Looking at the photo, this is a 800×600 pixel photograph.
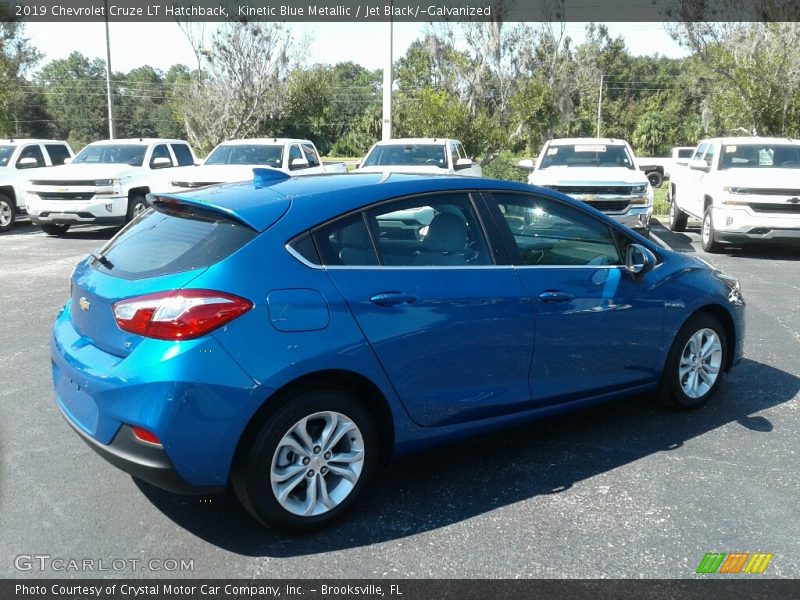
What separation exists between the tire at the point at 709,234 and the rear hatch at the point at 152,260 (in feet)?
34.0

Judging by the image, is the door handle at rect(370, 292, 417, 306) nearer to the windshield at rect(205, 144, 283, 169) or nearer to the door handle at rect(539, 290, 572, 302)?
the door handle at rect(539, 290, 572, 302)

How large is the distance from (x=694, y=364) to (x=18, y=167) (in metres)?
14.8

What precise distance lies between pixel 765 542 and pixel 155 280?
118 inches

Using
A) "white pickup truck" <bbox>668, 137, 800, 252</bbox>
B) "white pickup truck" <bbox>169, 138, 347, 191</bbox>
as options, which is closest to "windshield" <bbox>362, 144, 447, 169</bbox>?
"white pickup truck" <bbox>169, 138, 347, 191</bbox>

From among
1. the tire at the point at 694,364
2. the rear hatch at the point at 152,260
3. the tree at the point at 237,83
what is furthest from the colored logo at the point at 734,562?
the tree at the point at 237,83

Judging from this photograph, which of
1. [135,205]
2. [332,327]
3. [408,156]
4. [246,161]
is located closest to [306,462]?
[332,327]

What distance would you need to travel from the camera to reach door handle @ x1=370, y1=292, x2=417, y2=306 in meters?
3.62

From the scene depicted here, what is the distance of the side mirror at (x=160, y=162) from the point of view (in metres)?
15.9

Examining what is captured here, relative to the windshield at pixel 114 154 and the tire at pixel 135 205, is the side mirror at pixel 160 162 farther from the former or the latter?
the tire at pixel 135 205

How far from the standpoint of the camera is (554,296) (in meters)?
4.23

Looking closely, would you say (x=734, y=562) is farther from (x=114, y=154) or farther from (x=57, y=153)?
(x=57, y=153)

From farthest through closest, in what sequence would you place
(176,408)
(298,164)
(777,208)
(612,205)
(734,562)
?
1. (298,164)
2. (612,205)
3. (777,208)
4. (734,562)
5. (176,408)

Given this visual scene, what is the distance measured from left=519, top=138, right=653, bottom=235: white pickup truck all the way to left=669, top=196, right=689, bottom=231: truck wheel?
2318 millimetres

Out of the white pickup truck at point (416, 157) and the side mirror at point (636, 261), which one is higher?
the white pickup truck at point (416, 157)
